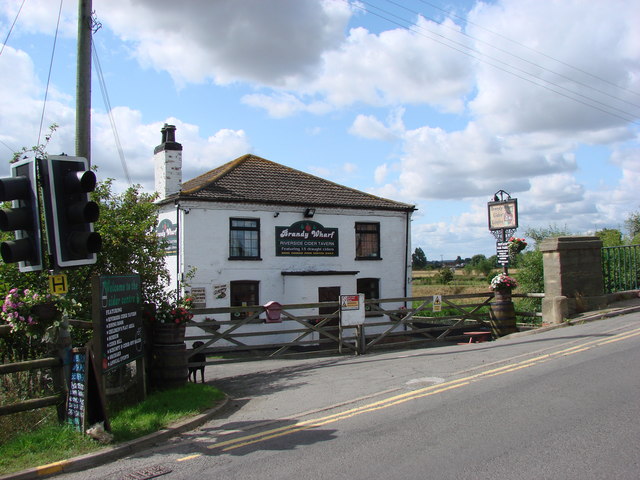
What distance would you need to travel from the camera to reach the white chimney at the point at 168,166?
67.2ft

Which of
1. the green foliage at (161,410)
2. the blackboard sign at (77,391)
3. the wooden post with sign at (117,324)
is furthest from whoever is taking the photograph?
the wooden post with sign at (117,324)

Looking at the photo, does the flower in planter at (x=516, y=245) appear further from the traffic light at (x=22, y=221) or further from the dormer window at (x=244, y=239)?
the traffic light at (x=22, y=221)

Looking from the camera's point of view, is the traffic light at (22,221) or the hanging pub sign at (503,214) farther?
the hanging pub sign at (503,214)

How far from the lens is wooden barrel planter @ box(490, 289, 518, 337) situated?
16422 millimetres

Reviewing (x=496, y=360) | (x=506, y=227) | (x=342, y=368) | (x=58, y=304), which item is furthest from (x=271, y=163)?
(x=58, y=304)

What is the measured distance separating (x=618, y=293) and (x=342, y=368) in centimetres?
1097

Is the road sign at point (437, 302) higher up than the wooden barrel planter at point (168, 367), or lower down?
higher up

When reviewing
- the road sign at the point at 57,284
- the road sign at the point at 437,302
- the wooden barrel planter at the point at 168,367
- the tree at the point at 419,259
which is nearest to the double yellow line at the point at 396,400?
the road sign at the point at 57,284

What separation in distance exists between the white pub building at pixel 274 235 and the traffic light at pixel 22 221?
12.1 metres

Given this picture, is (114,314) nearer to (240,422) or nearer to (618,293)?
(240,422)

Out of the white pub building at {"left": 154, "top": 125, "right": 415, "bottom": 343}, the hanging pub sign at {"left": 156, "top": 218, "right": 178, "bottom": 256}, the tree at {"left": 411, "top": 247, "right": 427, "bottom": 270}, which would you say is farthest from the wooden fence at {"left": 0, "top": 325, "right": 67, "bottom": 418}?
the tree at {"left": 411, "top": 247, "right": 427, "bottom": 270}

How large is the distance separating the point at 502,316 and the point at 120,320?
1203cm

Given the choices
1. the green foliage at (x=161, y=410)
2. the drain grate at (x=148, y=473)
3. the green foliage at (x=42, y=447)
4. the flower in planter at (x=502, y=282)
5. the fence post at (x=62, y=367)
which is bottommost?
the drain grate at (x=148, y=473)

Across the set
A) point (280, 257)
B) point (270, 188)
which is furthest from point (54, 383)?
point (270, 188)
